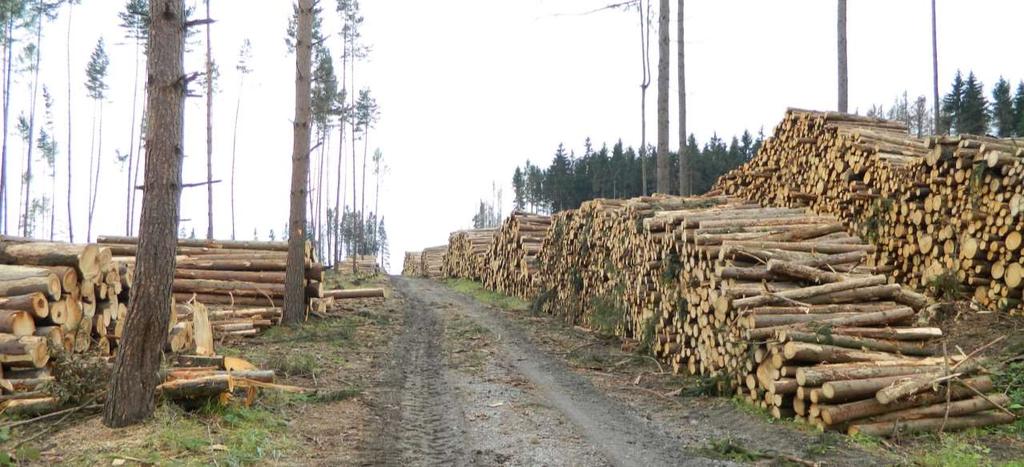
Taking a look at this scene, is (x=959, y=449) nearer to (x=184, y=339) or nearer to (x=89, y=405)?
(x=89, y=405)

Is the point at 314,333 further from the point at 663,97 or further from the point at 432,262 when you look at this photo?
the point at 432,262

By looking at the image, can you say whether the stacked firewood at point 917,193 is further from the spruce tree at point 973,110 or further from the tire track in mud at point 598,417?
the spruce tree at point 973,110

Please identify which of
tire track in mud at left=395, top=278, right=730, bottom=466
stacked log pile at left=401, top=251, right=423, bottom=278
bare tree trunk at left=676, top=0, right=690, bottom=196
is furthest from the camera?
stacked log pile at left=401, top=251, right=423, bottom=278

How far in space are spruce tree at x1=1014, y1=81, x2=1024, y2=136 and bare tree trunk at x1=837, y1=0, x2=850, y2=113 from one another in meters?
26.0

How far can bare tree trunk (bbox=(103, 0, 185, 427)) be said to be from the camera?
5887 mm

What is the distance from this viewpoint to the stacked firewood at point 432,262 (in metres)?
42.0

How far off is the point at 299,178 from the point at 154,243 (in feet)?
25.8

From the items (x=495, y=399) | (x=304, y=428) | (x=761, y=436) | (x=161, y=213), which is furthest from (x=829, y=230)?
(x=161, y=213)

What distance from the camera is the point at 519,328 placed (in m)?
14.4

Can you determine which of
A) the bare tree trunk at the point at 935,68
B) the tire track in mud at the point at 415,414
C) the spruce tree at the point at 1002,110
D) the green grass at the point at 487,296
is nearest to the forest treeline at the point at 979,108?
the spruce tree at the point at 1002,110

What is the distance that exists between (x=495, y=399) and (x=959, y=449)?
464 centimetres

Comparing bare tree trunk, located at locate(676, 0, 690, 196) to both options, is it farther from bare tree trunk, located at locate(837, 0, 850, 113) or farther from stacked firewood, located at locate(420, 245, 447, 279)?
stacked firewood, located at locate(420, 245, 447, 279)

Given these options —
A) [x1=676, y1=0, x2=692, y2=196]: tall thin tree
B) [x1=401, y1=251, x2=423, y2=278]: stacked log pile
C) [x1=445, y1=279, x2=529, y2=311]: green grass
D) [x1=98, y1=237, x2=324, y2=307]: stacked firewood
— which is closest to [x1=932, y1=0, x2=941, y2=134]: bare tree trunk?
[x1=676, y1=0, x2=692, y2=196]: tall thin tree

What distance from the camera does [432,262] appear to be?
43469 mm
